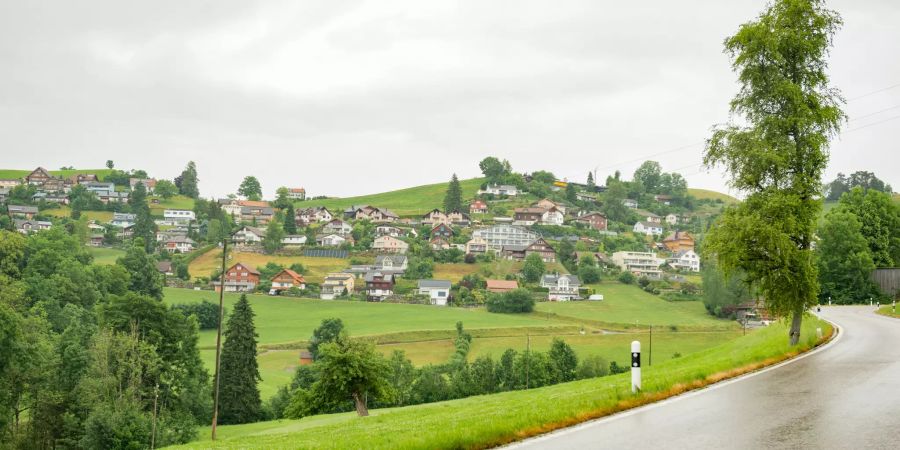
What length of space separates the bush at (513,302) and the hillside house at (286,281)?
37256 mm

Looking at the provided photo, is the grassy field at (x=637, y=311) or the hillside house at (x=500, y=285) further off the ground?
the hillside house at (x=500, y=285)

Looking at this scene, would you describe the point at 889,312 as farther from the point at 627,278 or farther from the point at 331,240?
the point at 331,240

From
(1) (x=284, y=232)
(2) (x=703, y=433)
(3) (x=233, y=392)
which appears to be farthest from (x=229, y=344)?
(1) (x=284, y=232)

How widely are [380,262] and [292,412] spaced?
96394mm

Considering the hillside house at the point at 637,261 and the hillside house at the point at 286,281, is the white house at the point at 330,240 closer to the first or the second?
the hillside house at the point at 286,281

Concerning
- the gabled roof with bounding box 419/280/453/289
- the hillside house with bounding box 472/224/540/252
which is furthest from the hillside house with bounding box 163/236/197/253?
the gabled roof with bounding box 419/280/453/289

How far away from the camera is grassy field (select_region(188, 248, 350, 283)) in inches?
5664

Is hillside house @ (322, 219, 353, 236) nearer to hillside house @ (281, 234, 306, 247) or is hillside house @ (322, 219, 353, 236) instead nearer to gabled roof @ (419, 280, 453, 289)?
hillside house @ (281, 234, 306, 247)

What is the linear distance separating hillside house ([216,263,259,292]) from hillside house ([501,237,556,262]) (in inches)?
2169

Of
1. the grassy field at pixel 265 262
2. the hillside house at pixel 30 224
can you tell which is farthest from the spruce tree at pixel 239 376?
the hillside house at pixel 30 224

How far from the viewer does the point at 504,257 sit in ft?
537

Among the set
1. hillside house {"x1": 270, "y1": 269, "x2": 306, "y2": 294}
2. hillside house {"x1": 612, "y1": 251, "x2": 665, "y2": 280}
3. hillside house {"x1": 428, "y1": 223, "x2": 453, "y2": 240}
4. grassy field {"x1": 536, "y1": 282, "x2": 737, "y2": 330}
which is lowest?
grassy field {"x1": 536, "y1": 282, "x2": 737, "y2": 330}

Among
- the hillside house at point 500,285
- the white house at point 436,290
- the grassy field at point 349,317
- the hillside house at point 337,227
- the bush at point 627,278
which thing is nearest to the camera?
the grassy field at point 349,317

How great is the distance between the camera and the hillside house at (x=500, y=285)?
425 ft
